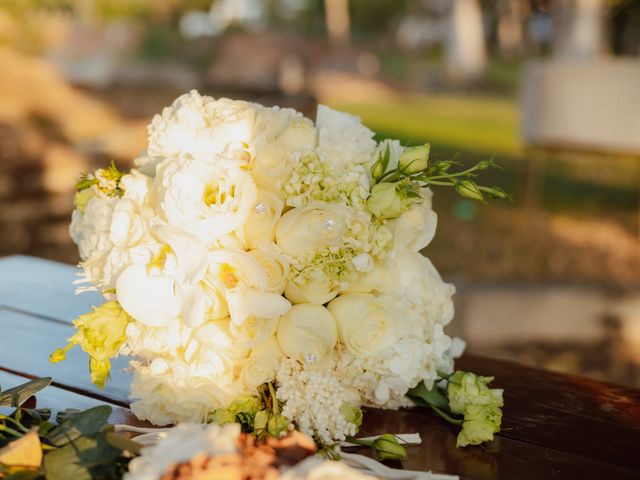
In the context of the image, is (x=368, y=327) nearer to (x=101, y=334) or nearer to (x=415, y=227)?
(x=415, y=227)

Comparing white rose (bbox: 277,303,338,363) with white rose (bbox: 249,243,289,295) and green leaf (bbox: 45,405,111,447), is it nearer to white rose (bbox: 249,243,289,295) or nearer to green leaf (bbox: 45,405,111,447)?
white rose (bbox: 249,243,289,295)

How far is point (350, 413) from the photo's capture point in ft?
3.18

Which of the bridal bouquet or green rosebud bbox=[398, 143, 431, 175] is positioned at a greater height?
green rosebud bbox=[398, 143, 431, 175]

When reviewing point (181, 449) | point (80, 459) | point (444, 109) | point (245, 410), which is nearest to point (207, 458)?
point (181, 449)

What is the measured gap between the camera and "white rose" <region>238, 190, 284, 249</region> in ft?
3.18

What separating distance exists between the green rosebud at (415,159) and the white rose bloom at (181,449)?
1.41 feet

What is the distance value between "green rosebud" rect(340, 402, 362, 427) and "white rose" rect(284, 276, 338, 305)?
13 cm

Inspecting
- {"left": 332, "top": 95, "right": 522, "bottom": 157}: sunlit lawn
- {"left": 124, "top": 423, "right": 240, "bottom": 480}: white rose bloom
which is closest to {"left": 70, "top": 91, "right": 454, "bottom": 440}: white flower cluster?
{"left": 124, "top": 423, "right": 240, "bottom": 480}: white rose bloom

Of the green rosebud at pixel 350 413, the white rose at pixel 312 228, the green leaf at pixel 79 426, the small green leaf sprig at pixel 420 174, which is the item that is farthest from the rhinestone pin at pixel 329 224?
the green leaf at pixel 79 426

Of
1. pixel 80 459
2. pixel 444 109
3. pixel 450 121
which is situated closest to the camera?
pixel 80 459

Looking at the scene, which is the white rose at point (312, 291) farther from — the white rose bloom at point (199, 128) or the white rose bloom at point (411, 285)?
the white rose bloom at point (199, 128)

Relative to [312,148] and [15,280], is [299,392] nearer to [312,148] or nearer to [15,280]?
[312,148]

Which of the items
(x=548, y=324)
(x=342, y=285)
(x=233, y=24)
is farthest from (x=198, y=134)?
(x=233, y=24)

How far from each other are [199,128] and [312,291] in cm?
25
